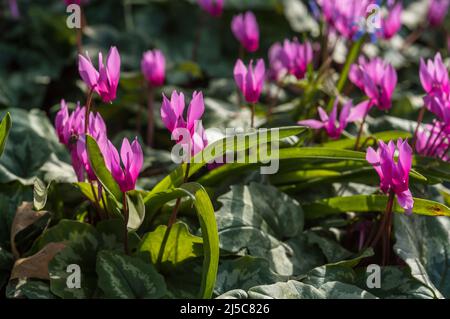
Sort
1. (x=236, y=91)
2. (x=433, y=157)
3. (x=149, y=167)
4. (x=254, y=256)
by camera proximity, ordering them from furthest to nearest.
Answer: (x=236, y=91), (x=149, y=167), (x=433, y=157), (x=254, y=256)

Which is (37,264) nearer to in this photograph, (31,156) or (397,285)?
(31,156)

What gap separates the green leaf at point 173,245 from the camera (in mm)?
1739

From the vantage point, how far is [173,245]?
→ 1.78m

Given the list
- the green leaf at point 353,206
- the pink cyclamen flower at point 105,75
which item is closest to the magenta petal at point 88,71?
the pink cyclamen flower at point 105,75

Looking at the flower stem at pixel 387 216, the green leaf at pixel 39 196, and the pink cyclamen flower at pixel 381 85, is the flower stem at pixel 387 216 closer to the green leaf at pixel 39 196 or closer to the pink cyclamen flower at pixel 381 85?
the pink cyclamen flower at pixel 381 85

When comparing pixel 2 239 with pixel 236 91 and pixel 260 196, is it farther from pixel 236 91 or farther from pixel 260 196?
pixel 236 91

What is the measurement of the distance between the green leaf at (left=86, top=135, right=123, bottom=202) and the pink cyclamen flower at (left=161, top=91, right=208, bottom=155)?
16 centimetres

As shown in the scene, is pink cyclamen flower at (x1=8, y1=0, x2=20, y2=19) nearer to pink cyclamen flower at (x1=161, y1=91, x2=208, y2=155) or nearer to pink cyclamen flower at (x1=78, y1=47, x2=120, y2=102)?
pink cyclamen flower at (x1=78, y1=47, x2=120, y2=102)

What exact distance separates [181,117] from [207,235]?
27cm

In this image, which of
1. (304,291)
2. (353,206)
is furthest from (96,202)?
(353,206)

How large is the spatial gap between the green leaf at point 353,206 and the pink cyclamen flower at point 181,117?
1.66ft

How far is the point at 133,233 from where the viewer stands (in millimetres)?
1795
